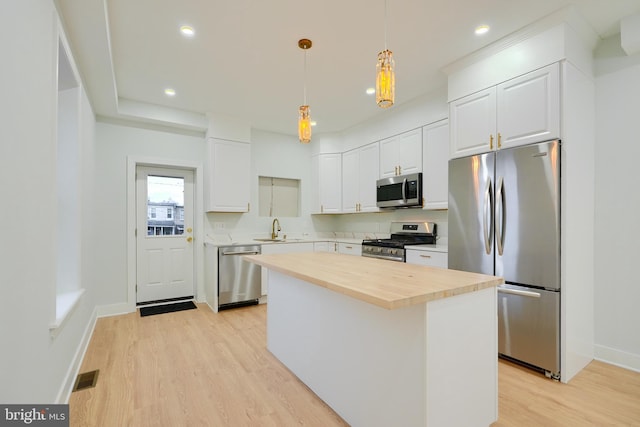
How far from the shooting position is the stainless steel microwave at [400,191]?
3834 mm

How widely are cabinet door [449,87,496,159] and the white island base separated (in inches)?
66.2

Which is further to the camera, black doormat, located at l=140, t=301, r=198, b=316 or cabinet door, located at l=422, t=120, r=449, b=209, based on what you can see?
black doormat, located at l=140, t=301, r=198, b=316

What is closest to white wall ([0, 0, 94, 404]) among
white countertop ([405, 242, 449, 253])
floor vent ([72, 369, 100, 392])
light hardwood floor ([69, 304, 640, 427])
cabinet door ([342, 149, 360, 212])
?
floor vent ([72, 369, 100, 392])

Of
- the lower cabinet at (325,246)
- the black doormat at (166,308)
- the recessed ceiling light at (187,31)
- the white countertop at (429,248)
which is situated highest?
the recessed ceiling light at (187,31)

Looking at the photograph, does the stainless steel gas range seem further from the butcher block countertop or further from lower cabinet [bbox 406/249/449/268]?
the butcher block countertop

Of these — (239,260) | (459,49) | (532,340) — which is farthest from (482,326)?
(239,260)

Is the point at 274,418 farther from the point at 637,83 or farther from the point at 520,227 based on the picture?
the point at 637,83

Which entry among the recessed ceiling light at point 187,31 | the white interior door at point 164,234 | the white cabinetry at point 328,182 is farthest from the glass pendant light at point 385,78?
the white interior door at point 164,234

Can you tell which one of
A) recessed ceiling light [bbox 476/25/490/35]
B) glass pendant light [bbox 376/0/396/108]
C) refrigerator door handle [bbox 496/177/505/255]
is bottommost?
refrigerator door handle [bbox 496/177/505/255]

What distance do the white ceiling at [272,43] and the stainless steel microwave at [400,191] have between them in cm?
106

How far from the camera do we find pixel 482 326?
1.60m

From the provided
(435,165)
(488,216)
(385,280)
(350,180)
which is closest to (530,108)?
(488,216)

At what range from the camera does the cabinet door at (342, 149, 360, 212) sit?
193 inches
